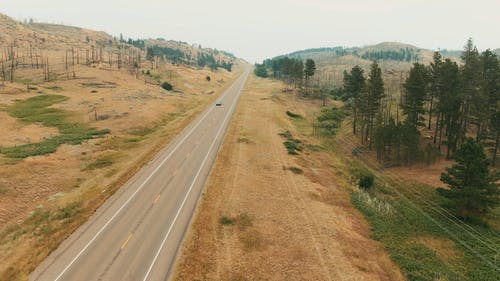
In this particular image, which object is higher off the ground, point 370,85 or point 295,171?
point 370,85

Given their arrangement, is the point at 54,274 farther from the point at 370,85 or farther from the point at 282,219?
the point at 370,85

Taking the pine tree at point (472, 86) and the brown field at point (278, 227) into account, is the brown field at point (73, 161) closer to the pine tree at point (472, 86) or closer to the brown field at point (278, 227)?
the brown field at point (278, 227)

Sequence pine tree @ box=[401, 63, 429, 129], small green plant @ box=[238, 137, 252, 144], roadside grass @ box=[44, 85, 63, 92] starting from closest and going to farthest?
1. small green plant @ box=[238, 137, 252, 144]
2. pine tree @ box=[401, 63, 429, 129]
3. roadside grass @ box=[44, 85, 63, 92]

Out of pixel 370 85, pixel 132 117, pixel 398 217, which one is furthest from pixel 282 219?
pixel 132 117

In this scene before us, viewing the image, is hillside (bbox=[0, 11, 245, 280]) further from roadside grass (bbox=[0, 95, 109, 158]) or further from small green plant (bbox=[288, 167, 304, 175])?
small green plant (bbox=[288, 167, 304, 175])

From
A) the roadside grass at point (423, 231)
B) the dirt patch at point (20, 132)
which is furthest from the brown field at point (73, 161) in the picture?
the roadside grass at point (423, 231)

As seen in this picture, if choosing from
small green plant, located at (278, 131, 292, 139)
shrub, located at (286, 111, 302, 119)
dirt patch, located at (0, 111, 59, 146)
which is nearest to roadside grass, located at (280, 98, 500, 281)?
small green plant, located at (278, 131, 292, 139)

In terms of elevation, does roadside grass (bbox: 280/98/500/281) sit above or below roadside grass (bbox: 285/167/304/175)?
below
